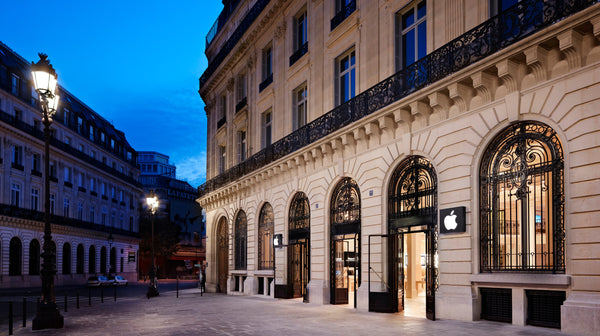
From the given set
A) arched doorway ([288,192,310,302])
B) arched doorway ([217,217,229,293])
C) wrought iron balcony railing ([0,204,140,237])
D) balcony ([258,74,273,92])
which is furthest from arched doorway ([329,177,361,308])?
wrought iron balcony railing ([0,204,140,237])

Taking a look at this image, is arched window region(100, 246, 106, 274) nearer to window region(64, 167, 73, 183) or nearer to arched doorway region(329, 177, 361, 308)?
window region(64, 167, 73, 183)

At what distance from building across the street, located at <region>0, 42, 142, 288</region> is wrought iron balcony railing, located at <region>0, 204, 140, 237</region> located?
0.27 ft

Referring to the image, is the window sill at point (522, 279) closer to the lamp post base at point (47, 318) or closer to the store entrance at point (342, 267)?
the store entrance at point (342, 267)

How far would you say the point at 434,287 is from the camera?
42.0 feet

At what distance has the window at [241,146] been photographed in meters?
28.5

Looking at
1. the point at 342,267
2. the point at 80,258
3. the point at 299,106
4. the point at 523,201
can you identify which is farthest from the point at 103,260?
the point at 523,201

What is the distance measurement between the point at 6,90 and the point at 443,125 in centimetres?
3825

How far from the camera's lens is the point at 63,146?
49.8m

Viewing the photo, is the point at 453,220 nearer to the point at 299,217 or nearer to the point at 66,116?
the point at 299,217

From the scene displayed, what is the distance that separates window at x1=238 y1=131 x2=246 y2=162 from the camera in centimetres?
2852

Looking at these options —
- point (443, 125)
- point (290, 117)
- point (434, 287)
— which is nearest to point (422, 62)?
point (443, 125)

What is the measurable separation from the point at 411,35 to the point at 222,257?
18.7m

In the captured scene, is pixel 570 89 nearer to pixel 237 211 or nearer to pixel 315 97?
pixel 315 97

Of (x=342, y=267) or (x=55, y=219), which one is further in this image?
(x=55, y=219)
